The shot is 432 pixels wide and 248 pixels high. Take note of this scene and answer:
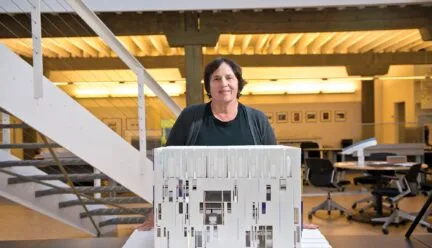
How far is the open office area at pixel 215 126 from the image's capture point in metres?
1.12

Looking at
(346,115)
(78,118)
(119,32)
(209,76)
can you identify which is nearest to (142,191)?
(78,118)

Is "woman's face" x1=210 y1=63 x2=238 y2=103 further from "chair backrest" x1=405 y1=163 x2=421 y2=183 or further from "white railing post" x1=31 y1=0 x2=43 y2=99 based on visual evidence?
"chair backrest" x1=405 y1=163 x2=421 y2=183

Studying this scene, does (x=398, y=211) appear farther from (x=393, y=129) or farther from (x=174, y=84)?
(x=174, y=84)

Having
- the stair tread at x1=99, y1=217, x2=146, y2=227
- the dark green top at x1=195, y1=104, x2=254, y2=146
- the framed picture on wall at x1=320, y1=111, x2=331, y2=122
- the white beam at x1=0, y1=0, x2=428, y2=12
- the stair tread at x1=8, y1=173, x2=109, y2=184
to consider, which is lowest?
the stair tread at x1=99, y1=217, x2=146, y2=227

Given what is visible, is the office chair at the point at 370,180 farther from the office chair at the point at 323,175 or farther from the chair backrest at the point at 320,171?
the chair backrest at the point at 320,171

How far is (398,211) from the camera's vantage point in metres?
5.38

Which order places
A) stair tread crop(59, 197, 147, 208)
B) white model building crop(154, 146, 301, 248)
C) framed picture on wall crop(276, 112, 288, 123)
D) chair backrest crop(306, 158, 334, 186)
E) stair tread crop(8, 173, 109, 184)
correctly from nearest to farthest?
1. white model building crop(154, 146, 301, 248)
2. stair tread crop(8, 173, 109, 184)
3. stair tread crop(59, 197, 147, 208)
4. chair backrest crop(306, 158, 334, 186)
5. framed picture on wall crop(276, 112, 288, 123)

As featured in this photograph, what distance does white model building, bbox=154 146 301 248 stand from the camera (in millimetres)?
1107

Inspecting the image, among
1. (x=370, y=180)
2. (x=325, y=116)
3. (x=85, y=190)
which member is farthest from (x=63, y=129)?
(x=325, y=116)

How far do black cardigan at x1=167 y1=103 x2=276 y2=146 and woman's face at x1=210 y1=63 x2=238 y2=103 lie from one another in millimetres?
154

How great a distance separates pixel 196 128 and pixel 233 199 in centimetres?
61

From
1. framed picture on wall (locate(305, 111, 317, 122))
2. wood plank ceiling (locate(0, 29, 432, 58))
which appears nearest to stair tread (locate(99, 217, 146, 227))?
wood plank ceiling (locate(0, 29, 432, 58))

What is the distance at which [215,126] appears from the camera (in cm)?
168

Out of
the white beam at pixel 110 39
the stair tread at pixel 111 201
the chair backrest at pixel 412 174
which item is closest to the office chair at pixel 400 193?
the chair backrest at pixel 412 174
